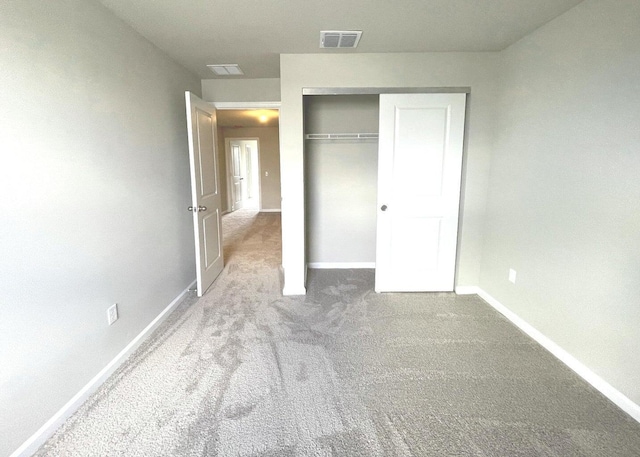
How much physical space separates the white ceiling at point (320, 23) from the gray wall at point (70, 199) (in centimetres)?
31

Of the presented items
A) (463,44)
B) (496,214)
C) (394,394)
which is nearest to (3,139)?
(394,394)

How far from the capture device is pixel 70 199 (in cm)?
186

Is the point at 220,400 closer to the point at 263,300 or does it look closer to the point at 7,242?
the point at 7,242

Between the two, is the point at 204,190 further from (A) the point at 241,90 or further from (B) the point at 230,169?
(B) the point at 230,169

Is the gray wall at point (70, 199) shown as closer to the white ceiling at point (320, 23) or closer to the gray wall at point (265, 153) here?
the white ceiling at point (320, 23)

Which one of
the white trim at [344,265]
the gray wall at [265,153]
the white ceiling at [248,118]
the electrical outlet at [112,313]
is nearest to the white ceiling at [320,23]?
the electrical outlet at [112,313]

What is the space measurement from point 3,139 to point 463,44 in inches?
126

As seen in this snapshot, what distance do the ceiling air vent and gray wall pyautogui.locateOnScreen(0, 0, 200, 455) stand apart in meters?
1.43

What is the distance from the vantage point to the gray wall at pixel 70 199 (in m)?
1.51

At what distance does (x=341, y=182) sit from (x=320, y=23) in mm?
2084

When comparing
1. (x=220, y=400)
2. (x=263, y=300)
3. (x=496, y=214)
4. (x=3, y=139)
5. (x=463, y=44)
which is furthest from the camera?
(x=263, y=300)

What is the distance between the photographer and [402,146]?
3318mm

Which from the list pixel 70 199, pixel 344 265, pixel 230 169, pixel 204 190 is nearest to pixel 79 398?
pixel 70 199

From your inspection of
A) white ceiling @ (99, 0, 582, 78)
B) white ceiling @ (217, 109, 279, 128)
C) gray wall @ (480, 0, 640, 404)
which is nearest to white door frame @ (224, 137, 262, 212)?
white ceiling @ (217, 109, 279, 128)
